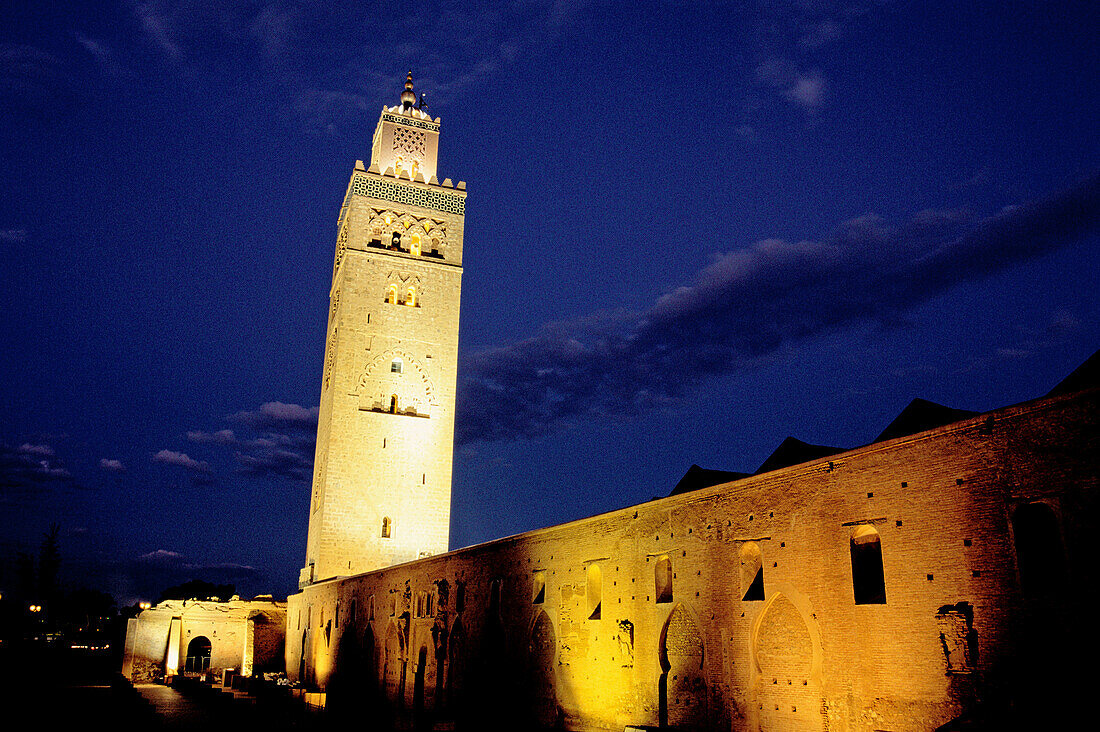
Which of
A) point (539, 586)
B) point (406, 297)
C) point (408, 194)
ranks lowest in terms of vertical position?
point (539, 586)

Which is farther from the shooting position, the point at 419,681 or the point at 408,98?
the point at 408,98

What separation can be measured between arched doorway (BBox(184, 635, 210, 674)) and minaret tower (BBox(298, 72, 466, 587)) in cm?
647

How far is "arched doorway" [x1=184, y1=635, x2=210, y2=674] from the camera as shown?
30422 mm

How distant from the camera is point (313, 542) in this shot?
26.7 metres

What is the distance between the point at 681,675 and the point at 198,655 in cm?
2518

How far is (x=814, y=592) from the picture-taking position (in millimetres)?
9414

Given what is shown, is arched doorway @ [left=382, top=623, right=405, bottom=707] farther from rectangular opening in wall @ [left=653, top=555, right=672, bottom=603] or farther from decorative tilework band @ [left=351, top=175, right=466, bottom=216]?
decorative tilework band @ [left=351, top=175, right=466, bottom=216]

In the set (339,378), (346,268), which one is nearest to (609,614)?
(339,378)

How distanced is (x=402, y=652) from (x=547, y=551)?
6.93 metres

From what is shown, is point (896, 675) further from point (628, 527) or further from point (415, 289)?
point (415, 289)

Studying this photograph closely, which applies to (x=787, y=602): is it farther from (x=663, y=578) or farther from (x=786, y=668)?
(x=663, y=578)

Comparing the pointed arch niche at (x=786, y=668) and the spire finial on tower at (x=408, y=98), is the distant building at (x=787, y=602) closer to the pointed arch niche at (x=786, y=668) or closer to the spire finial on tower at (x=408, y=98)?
the pointed arch niche at (x=786, y=668)

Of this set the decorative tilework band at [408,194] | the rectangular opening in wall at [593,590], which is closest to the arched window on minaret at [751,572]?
the rectangular opening in wall at [593,590]

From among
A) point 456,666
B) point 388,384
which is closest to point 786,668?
point 456,666
